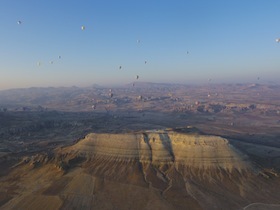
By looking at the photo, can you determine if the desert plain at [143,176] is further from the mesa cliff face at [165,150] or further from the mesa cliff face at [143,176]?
the mesa cliff face at [143,176]

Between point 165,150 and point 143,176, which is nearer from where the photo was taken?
point 143,176

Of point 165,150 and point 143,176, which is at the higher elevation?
point 165,150

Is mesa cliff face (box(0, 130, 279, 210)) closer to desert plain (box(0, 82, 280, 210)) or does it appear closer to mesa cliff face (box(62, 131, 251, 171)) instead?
mesa cliff face (box(62, 131, 251, 171))

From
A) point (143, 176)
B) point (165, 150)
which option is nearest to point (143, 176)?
point (143, 176)

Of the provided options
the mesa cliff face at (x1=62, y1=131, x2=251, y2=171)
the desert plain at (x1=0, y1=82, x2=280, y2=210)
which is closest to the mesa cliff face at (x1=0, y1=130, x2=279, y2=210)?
the mesa cliff face at (x1=62, y1=131, x2=251, y2=171)

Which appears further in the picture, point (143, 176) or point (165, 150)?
point (165, 150)

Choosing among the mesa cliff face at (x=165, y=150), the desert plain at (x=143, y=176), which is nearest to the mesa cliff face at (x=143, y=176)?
the mesa cliff face at (x=165, y=150)

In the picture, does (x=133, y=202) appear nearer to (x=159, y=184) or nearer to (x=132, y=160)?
(x=159, y=184)

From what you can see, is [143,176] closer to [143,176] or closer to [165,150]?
[143,176]

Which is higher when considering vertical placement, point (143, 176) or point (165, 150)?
point (165, 150)
